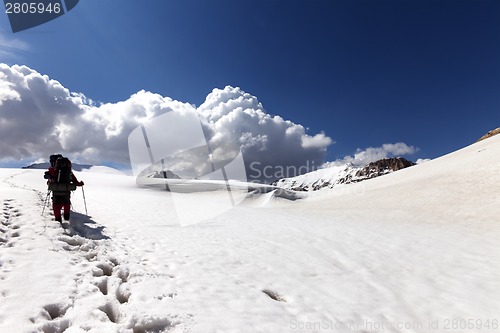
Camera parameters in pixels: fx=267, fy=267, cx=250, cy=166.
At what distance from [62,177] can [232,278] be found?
29.9ft

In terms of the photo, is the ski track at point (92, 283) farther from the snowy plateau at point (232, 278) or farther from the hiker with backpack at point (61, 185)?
the hiker with backpack at point (61, 185)

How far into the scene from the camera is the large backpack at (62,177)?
11195 mm

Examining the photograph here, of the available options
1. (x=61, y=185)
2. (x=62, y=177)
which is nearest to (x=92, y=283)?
(x=61, y=185)

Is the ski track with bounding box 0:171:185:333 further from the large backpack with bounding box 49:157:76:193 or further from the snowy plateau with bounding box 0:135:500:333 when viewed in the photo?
the large backpack with bounding box 49:157:76:193

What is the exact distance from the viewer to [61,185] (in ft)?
37.1

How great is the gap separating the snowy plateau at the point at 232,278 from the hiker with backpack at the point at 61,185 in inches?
23.4

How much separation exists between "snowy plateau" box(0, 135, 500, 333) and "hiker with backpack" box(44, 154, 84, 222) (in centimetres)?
59

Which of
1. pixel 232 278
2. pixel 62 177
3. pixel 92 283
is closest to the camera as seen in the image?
pixel 92 283

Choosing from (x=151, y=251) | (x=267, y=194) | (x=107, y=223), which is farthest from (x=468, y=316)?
(x=267, y=194)

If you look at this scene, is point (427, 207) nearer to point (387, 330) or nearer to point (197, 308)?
point (387, 330)

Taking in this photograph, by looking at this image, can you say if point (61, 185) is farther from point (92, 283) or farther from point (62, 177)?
point (92, 283)

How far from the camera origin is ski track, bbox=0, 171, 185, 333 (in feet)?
15.4

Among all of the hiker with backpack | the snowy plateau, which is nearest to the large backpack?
the hiker with backpack

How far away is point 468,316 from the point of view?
628 centimetres
